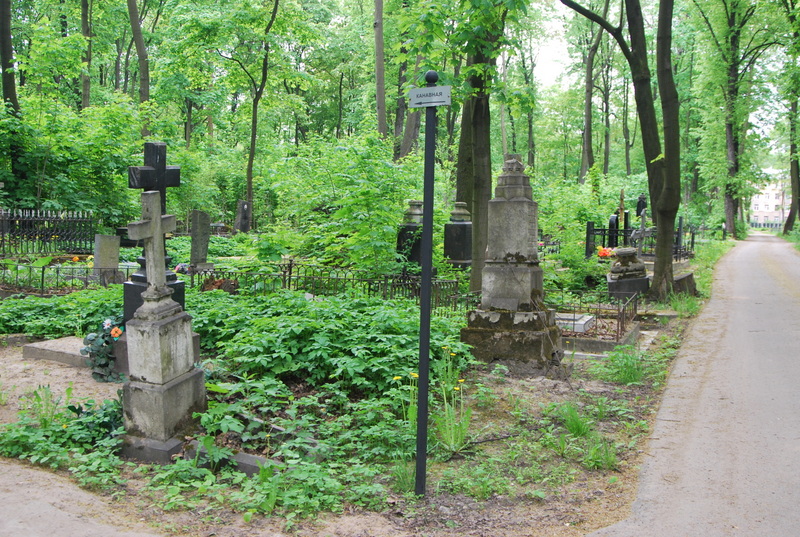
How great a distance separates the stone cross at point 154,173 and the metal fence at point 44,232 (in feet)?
32.1

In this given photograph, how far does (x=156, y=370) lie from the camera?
15.4 feet

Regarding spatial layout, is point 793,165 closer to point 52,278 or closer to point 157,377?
point 52,278

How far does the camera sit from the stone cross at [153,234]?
4.86m

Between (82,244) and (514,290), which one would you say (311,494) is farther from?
(82,244)

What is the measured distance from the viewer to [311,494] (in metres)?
3.89

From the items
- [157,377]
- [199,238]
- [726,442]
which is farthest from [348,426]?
[199,238]

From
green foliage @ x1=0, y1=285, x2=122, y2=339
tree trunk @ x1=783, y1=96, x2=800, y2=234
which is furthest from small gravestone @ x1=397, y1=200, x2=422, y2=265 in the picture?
tree trunk @ x1=783, y1=96, x2=800, y2=234

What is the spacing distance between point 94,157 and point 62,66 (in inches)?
146

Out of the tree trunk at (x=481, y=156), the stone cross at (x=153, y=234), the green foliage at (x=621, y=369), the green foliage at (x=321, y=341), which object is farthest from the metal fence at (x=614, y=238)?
the stone cross at (x=153, y=234)

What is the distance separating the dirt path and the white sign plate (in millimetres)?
2809

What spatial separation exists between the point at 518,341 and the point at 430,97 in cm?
431

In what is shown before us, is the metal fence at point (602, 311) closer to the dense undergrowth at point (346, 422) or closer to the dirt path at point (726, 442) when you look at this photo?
the dirt path at point (726, 442)

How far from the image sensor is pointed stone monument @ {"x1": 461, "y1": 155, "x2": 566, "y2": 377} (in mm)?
7422

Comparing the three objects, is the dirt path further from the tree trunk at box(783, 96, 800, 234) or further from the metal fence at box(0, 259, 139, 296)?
the tree trunk at box(783, 96, 800, 234)
